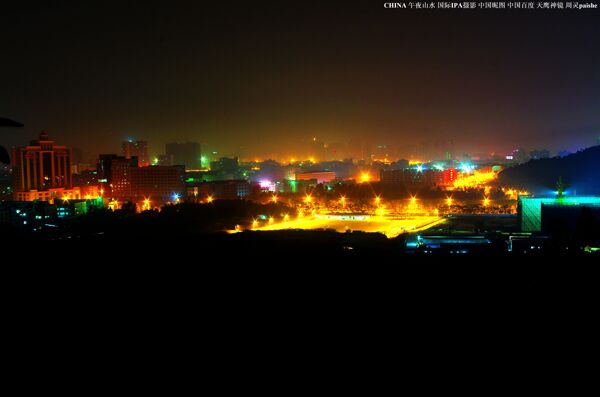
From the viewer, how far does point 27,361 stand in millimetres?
1993

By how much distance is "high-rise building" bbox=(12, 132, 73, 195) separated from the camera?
1563 centimetres

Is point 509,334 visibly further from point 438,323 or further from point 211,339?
point 211,339

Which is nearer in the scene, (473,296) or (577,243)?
(473,296)

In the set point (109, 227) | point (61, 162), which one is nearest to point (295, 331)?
point (109, 227)

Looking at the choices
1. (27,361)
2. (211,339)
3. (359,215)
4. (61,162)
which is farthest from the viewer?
(61,162)

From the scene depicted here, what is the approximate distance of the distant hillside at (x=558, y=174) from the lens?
13.1 meters

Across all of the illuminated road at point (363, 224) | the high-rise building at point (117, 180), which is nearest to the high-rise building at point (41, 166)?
the high-rise building at point (117, 180)

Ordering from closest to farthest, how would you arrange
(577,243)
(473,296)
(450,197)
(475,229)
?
(473,296) < (577,243) < (475,229) < (450,197)

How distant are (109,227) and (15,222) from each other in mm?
2741

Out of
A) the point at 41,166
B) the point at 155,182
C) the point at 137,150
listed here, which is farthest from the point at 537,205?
the point at 137,150

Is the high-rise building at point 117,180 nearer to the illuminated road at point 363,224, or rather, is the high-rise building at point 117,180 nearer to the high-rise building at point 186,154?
the illuminated road at point 363,224

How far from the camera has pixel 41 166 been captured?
16.0 m

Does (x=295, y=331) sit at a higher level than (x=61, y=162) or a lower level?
lower

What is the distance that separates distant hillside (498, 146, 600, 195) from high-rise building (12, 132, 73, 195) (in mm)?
12600
